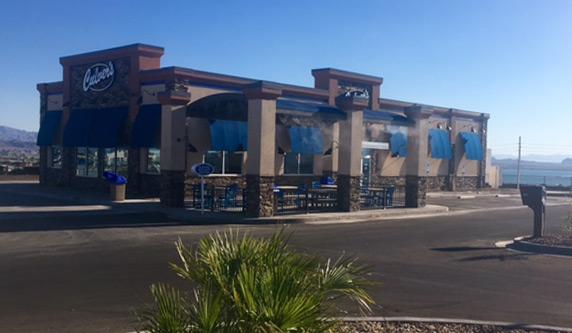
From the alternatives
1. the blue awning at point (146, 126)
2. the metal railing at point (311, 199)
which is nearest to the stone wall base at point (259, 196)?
the metal railing at point (311, 199)

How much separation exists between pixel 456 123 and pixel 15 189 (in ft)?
98.5

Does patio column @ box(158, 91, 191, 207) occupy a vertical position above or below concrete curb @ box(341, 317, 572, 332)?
above

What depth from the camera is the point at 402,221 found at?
22688 mm

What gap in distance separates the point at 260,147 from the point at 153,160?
9275 mm

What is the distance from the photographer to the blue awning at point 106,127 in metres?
→ 29.0

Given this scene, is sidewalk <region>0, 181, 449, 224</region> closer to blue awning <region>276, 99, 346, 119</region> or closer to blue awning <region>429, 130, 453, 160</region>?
blue awning <region>276, 99, 346, 119</region>

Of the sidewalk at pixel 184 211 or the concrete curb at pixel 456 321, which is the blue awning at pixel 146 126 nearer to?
the sidewalk at pixel 184 211

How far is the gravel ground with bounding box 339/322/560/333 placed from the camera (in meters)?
7.62

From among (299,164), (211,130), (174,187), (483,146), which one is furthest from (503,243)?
(483,146)

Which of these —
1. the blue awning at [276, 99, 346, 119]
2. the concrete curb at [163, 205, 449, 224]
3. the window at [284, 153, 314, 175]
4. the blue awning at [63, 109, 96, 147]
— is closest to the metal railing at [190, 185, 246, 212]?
the concrete curb at [163, 205, 449, 224]

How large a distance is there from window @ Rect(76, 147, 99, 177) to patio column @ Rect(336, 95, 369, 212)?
13.8 meters

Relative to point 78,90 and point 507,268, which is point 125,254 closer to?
point 507,268

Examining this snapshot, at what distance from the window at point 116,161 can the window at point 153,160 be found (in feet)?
5.49

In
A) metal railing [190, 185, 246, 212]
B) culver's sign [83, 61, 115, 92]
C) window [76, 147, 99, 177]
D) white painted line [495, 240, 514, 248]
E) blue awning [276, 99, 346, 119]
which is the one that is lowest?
white painted line [495, 240, 514, 248]
